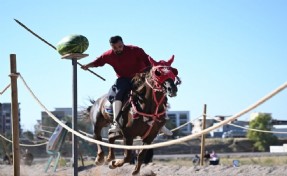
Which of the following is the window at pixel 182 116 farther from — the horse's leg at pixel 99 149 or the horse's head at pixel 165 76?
the horse's head at pixel 165 76

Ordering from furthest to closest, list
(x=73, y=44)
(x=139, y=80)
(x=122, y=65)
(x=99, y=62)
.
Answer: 1. (x=99, y=62)
2. (x=122, y=65)
3. (x=139, y=80)
4. (x=73, y=44)

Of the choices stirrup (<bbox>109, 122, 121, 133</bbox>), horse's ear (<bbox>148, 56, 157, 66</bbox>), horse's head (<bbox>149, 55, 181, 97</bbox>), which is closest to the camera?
horse's head (<bbox>149, 55, 181, 97</bbox>)

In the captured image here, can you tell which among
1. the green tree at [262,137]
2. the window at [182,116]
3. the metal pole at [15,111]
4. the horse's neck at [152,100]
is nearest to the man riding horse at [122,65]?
the horse's neck at [152,100]

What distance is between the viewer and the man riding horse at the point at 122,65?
11.3m

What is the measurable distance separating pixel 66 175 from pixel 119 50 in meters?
6.73

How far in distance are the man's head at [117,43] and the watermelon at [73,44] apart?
0.53 metres

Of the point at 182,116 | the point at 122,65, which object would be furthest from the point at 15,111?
the point at 182,116

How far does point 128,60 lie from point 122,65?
0.61 feet

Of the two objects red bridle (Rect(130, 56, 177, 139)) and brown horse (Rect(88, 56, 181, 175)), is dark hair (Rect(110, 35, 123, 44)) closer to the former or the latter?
brown horse (Rect(88, 56, 181, 175))

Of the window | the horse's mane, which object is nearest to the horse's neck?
the horse's mane

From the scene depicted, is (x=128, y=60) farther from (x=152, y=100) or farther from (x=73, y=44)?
(x=73, y=44)

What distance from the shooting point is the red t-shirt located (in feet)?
37.1

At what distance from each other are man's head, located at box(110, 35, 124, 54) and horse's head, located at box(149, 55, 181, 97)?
933 millimetres

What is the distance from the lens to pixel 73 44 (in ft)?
35.0
